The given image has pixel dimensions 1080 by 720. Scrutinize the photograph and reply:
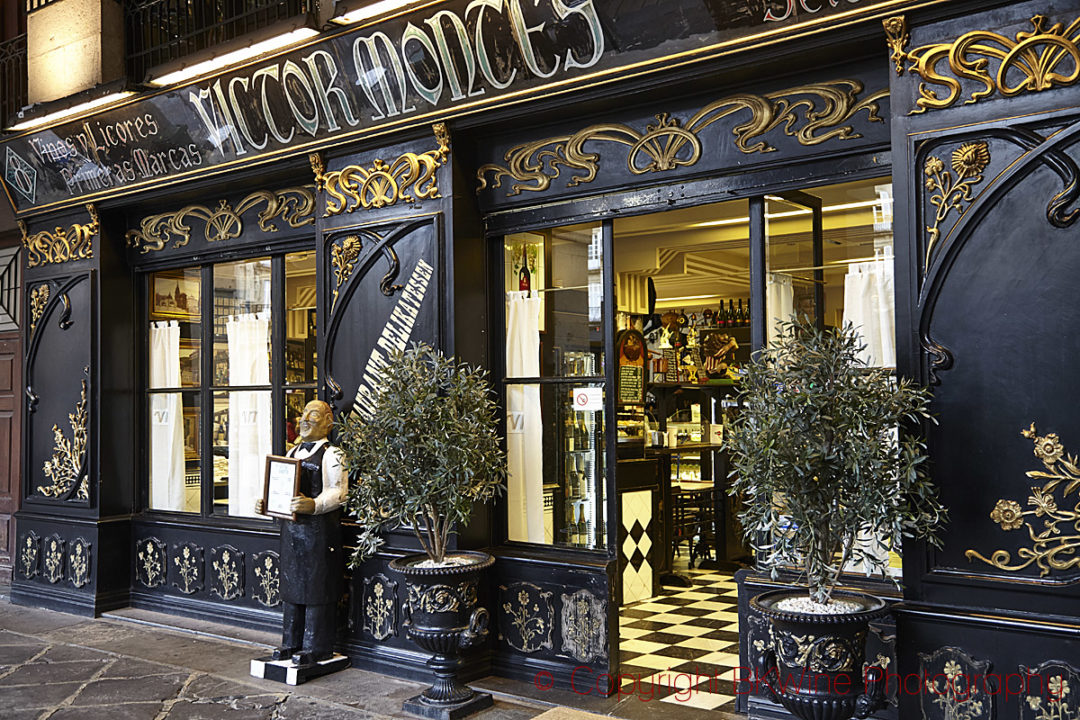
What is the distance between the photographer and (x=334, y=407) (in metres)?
6.17

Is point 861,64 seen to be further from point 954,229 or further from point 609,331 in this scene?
point 609,331

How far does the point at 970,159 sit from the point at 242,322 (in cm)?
523

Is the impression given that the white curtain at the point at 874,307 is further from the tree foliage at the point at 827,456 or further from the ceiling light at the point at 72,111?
the ceiling light at the point at 72,111

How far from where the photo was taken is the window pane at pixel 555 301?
5.53 meters

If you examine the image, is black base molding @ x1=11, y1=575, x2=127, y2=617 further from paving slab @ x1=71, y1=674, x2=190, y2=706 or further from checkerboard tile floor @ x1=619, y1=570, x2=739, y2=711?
checkerboard tile floor @ x1=619, y1=570, x2=739, y2=711

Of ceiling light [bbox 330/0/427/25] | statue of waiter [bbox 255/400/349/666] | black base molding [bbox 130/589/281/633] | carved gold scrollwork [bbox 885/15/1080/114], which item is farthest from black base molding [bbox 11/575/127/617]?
Answer: carved gold scrollwork [bbox 885/15/1080/114]

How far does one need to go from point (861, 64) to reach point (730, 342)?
631 centimetres

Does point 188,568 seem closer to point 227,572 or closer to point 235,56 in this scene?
point 227,572

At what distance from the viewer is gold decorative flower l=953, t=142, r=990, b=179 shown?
3936 mm

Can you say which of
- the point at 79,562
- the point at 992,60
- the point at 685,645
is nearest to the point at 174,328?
the point at 79,562

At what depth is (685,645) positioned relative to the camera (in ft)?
21.3

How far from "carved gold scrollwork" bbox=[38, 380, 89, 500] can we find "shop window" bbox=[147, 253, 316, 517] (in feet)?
1.66

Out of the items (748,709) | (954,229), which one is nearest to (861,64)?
(954,229)

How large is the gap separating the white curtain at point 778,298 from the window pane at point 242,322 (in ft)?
12.8
